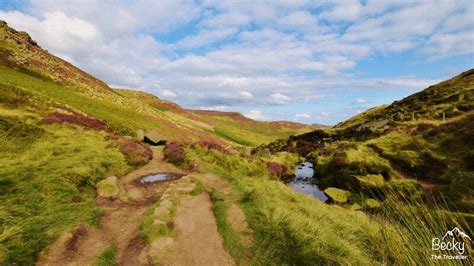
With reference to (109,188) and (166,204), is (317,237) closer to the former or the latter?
(166,204)

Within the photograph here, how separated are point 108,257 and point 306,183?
98.1ft

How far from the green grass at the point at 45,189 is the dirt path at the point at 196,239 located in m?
3.81

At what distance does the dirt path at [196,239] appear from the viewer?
10203 mm

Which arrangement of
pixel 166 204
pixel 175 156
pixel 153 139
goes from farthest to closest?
pixel 153 139 → pixel 175 156 → pixel 166 204

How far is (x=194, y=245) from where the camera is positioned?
36.2 ft

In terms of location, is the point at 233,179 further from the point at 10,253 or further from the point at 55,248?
the point at 10,253

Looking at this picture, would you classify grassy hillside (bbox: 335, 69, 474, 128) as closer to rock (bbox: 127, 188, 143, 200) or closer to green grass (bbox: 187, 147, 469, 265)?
green grass (bbox: 187, 147, 469, 265)

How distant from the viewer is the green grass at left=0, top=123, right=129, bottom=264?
9.48 meters

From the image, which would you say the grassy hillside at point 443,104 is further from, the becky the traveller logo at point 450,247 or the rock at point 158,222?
the rock at point 158,222

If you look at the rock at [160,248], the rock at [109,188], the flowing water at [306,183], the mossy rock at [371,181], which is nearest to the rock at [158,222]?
the rock at [160,248]

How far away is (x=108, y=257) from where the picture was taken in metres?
9.88

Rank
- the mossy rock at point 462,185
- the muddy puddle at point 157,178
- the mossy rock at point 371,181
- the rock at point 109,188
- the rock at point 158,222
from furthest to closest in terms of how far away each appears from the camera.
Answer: the mossy rock at point 371,181
the mossy rock at point 462,185
the muddy puddle at point 157,178
the rock at point 109,188
the rock at point 158,222

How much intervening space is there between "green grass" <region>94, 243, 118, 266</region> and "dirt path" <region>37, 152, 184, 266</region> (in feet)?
0.48

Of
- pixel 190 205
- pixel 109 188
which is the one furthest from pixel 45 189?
pixel 190 205
